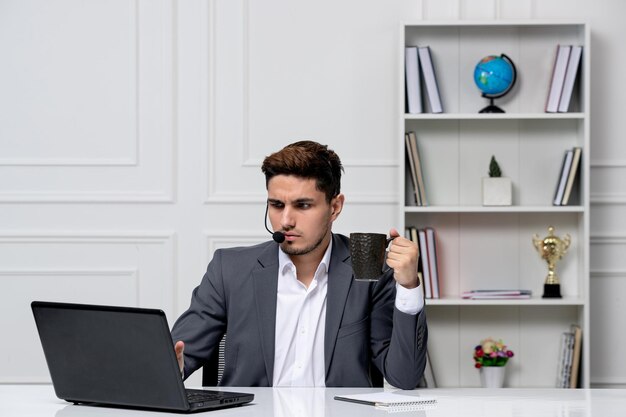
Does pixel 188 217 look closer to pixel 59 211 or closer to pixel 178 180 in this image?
pixel 178 180

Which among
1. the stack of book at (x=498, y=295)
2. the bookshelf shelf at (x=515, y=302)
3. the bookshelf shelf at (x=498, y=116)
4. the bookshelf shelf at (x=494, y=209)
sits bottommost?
the bookshelf shelf at (x=515, y=302)

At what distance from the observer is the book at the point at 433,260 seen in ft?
12.9

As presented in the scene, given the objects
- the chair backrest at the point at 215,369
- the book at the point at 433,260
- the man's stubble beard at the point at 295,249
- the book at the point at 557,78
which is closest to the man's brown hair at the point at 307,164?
the man's stubble beard at the point at 295,249

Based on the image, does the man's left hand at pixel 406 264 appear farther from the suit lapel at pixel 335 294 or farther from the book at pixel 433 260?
the book at pixel 433 260

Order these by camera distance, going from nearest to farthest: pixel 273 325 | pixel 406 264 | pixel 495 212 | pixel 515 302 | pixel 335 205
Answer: pixel 406 264
pixel 273 325
pixel 335 205
pixel 515 302
pixel 495 212

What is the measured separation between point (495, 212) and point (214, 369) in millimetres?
2057

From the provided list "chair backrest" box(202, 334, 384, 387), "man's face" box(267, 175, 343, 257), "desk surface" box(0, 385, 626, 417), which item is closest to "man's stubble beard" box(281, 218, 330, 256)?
"man's face" box(267, 175, 343, 257)

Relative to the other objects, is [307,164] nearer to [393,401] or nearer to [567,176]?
[393,401]

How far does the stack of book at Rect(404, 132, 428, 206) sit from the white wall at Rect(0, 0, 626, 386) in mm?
175

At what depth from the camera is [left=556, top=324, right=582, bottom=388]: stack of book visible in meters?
3.91

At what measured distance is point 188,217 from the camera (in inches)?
162

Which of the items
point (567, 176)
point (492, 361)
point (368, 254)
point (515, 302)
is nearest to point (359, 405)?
point (368, 254)

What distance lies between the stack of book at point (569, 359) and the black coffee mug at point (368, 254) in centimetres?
214

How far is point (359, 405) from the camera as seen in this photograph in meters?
1.85
